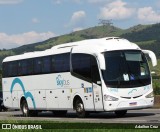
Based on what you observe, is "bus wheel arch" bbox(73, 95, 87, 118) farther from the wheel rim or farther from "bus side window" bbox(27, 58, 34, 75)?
"bus side window" bbox(27, 58, 34, 75)

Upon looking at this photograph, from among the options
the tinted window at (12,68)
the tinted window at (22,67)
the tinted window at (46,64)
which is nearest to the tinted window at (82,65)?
the tinted window at (46,64)

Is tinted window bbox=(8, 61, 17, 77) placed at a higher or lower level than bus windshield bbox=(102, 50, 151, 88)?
higher

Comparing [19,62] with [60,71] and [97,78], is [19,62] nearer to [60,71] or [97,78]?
[60,71]

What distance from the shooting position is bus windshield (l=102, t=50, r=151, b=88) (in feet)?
72.2

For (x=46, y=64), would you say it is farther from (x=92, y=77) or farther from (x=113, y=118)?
(x=113, y=118)

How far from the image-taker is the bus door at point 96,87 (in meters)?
22.2

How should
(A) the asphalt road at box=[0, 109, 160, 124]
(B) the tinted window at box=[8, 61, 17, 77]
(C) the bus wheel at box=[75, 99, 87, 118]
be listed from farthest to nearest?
1. (B) the tinted window at box=[8, 61, 17, 77]
2. (C) the bus wheel at box=[75, 99, 87, 118]
3. (A) the asphalt road at box=[0, 109, 160, 124]

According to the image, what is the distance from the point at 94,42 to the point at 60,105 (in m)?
4.19

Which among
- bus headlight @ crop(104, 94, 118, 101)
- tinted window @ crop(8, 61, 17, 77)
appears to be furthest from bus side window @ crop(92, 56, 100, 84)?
tinted window @ crop(8, 61, 17, 77)

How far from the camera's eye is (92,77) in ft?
74.1

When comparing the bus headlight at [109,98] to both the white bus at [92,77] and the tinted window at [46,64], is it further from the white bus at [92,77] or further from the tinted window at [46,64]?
the tinted window at [46,64]

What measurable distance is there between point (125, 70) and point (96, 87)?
1.44 meters

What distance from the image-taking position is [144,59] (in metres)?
23.0

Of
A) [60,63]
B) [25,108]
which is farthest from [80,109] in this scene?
[25,108]
